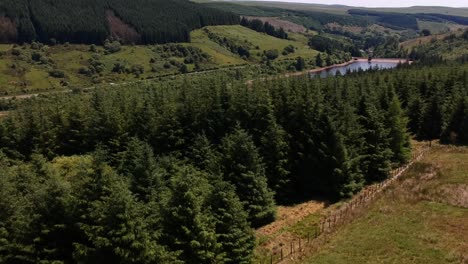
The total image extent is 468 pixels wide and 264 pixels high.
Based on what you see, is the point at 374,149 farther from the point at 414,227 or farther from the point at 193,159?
the point at 193,159

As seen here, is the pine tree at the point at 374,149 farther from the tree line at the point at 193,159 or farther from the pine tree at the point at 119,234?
the pine tree at the point at 119,234

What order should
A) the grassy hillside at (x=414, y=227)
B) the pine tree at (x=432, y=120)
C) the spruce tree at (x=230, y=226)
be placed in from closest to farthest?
the spruce tree at (x=230, y=226), the grassy hillside at (x=414, y=227), the pine tree at (x=432, y=120)

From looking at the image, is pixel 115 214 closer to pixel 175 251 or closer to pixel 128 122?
pixel 175 251

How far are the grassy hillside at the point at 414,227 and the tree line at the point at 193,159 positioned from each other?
6652 mm

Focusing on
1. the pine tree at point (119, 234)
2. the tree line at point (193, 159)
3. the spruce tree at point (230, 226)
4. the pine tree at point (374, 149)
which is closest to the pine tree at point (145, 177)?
the tree line at point (193, 159)

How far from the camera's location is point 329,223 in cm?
4906

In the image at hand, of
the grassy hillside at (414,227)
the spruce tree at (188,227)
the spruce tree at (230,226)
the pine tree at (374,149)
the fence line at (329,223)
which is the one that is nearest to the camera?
the spruce tree at (188,227)

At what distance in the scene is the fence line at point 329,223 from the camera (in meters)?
42.7

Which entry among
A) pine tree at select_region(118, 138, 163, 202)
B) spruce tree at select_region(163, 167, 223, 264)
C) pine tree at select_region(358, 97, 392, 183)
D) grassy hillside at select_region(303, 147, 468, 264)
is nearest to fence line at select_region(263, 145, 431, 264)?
grassy hillside at select_region(303, 147, 468, 264)

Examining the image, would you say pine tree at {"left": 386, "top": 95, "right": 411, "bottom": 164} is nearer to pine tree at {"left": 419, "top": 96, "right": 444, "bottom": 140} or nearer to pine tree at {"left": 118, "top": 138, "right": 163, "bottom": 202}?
pine tree at {"left": 419, "top": 96, "right": 444, "bottom": 140}

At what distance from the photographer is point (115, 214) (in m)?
31.6

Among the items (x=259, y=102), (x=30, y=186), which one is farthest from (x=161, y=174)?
(x=259, y=102)

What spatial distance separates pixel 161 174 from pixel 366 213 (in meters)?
26.1

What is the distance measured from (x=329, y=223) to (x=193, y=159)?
22797mm
